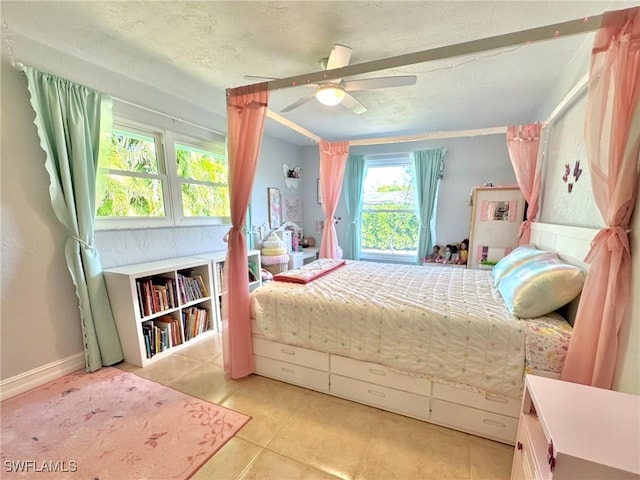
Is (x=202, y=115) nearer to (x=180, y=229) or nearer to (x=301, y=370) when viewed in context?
(x=180, y=229)

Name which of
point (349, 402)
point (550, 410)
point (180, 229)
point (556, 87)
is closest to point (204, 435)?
point (349, 402)

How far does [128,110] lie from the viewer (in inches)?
95.0

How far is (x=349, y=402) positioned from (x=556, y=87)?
325 cm

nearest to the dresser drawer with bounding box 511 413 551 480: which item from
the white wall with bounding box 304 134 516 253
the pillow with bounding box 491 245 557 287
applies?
the pillow with bounding box 491 245 557 287

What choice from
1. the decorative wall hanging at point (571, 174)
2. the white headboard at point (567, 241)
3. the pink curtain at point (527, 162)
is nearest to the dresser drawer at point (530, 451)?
the white headboard at point (567, 241)

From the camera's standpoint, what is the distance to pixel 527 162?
2.69m

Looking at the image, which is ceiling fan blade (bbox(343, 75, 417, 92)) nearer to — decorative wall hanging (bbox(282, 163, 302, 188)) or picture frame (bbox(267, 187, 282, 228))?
picture frame (bbox(267, 187, 282, 228))

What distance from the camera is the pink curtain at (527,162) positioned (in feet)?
8.57

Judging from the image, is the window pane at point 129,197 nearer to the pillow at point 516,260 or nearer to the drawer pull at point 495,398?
the drawer pull at point 495,398

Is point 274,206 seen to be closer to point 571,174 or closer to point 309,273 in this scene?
point 309,273

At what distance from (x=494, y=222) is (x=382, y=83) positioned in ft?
7.72

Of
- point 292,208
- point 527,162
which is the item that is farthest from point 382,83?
point 292,208

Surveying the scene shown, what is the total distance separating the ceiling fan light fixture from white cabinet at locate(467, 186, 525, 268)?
7.35ft

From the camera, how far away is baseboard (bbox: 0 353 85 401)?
6.02 ft
